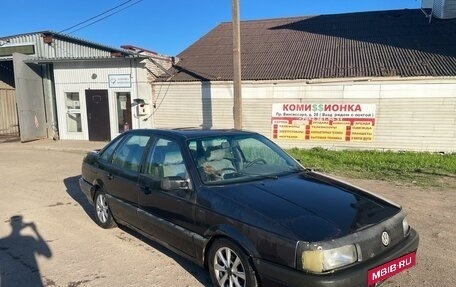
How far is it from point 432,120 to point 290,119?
14.7 feet

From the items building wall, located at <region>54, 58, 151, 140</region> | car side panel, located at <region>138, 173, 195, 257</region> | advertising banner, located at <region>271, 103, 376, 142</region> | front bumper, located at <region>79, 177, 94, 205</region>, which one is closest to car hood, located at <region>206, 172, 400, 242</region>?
car side panel, located at <region>138, 173, 195, 257</region>

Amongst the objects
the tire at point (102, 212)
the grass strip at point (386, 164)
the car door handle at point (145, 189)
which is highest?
the car door handle at point (145, 189)

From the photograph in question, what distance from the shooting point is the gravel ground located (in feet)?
12.5

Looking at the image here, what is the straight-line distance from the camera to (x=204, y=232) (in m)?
3.51

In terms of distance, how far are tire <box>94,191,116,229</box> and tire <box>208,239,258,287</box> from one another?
7.29ft

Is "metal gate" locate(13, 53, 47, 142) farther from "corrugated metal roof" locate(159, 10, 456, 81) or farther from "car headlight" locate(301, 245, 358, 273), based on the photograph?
"car headlight" locate(301, 245, 358, 273)

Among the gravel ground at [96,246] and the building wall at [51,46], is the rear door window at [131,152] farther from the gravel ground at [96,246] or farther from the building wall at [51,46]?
the building wall at [51,46]

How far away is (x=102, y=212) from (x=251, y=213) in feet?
9.64

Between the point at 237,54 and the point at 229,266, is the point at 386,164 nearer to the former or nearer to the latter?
the point at 237,54

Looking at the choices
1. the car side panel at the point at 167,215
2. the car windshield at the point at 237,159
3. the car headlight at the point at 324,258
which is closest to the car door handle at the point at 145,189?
the car side panel at the point at 167,215

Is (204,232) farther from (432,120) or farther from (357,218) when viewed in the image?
(432,120)

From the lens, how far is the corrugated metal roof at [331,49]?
13.3 meters

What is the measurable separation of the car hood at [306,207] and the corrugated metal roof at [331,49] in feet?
33.3

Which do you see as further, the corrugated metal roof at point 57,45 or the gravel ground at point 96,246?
the corrugated metal roof at point 57,45
